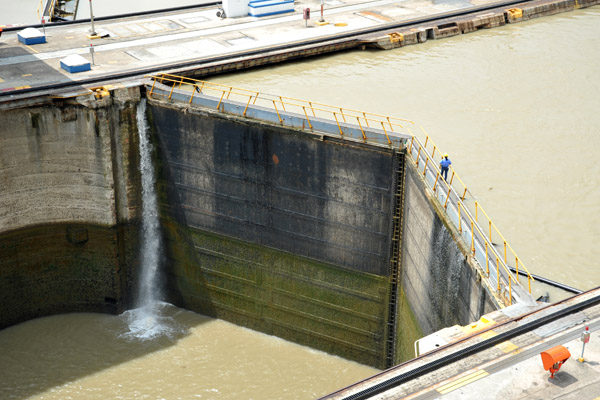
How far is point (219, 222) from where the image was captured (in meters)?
33.4

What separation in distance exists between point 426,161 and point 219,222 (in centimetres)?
995

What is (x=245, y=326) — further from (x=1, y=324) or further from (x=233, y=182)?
(x=1, y=324)

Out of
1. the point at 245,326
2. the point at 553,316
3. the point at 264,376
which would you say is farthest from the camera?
the point at 245,326

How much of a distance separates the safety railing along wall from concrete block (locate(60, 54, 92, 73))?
3285 mm

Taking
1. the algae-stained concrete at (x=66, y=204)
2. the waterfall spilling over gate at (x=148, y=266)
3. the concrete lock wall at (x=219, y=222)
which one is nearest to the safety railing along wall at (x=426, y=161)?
the concrete lock wall at (x=219, y=222)

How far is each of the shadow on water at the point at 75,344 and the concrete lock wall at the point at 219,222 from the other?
2.30 feet

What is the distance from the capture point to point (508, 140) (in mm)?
35156

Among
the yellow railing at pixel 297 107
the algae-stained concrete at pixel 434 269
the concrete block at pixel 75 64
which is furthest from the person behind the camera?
the concrete block at pixel 75 64

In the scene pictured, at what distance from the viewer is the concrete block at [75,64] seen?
35.2 meters

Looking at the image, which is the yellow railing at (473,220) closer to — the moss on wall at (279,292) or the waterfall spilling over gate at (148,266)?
the moss on wall at (279,292)

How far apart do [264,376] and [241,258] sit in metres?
5.43

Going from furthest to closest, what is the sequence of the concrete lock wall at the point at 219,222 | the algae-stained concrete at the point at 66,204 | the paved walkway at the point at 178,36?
the paved walkway at the point at 178,36
the algae-stained concrete at the point at 66,204
the concrete lock wall at the point at 219,222

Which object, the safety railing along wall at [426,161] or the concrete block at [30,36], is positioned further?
the concrete block at [30,36]

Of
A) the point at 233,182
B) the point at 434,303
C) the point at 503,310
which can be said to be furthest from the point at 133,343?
the point at 503,310
